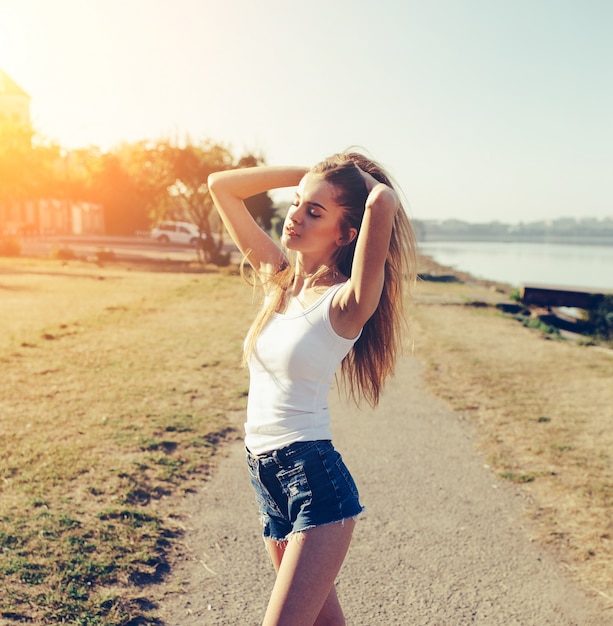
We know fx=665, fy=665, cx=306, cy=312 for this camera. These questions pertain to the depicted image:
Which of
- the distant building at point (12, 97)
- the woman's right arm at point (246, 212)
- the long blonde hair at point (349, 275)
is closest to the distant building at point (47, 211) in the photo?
the distant building at point (12, 97)

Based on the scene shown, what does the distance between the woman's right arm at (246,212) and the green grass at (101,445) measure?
5.62 feet

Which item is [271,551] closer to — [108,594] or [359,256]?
[359,256]

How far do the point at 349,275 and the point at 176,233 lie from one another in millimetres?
43236

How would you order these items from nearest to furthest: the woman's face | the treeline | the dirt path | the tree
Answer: the woman's face, the dirt path, the treeline, the tree

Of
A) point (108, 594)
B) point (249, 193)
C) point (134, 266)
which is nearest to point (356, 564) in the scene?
point (108, 594)

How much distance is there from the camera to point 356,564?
3.66m

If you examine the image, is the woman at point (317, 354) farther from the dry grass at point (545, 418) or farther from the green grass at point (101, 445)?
the dry grass at point (545, 418)

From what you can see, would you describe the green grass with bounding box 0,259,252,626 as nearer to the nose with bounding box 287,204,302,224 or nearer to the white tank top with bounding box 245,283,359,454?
the white tank top with bounding box 245,283,359,454

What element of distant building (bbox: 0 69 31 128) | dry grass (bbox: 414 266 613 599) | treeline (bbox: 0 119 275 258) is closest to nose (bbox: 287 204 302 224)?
dry grass (bbox: 414 266 613 599)

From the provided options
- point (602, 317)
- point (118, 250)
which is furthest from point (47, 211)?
point (602, 317)

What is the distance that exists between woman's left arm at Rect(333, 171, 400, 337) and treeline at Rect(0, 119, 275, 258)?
961 inches

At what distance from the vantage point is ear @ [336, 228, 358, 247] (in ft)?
7.48

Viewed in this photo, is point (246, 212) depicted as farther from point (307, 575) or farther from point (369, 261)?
point (307, 575)

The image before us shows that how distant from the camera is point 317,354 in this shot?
2.04 meters
